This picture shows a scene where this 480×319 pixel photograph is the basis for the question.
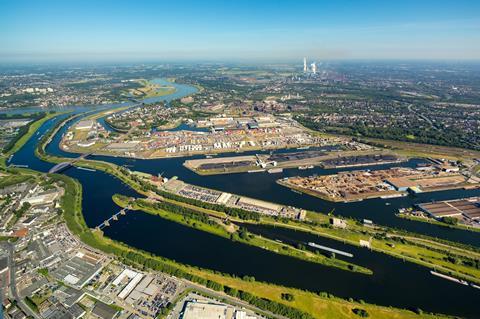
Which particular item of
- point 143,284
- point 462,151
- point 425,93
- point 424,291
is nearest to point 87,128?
point 143,284

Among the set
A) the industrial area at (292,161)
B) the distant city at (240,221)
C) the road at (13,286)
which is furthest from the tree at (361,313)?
the industrial area at (292,161)

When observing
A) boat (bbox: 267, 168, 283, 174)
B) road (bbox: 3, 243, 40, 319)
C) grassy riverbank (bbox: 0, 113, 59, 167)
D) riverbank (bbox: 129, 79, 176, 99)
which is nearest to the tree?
road (bbox: 3, 243, 40, 319)

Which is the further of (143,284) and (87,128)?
(87,128)

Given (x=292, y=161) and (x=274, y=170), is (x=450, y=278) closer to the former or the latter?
(x=274, y=170)

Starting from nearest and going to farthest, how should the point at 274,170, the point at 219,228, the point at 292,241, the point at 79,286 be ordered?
1. the point at 79,286
2. the point at 292,241
3. the point at 219,228
4. the point at 274,170

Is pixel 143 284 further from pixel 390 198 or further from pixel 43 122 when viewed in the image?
pixel 43 122

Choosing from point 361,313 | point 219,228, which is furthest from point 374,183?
point 219,228
